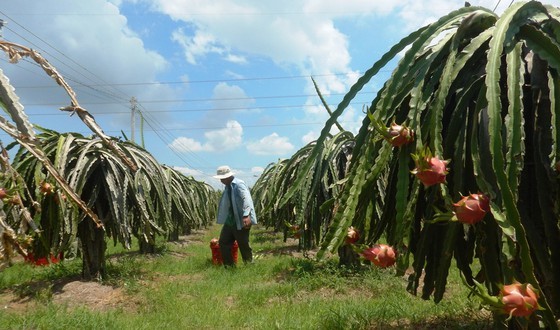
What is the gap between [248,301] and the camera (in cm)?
470

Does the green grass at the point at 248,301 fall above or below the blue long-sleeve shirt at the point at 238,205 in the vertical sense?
below

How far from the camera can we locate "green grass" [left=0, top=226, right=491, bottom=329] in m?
3.55

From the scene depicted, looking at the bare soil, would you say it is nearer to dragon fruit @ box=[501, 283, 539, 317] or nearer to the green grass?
the green grass

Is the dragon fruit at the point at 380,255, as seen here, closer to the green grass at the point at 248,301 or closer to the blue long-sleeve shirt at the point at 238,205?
the green grass at the point at 248,301

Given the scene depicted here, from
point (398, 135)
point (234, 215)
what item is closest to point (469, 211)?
point (398, 135)

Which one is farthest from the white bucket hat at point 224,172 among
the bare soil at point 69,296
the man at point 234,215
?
the bare soil at point 69,296

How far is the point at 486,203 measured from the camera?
1.57 m

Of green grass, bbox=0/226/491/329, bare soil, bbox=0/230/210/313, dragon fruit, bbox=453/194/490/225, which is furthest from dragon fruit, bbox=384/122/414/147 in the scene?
bare soil, bbox=0/230/210/313

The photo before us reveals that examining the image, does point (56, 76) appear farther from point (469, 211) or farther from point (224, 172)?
point (224, 172)

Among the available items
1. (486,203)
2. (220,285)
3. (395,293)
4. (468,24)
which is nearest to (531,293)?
(486,203)

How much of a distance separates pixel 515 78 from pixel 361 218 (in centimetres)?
95

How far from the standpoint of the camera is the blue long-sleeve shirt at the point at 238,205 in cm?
708

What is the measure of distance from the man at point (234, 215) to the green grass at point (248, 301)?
1.30 feet

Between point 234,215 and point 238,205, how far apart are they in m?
0.17
